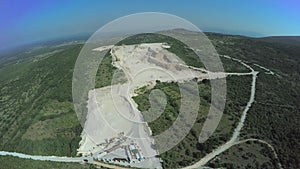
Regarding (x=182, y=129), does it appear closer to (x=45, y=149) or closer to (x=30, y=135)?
(x=45, y=149)

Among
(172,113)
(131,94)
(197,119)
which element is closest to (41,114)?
(131,94)

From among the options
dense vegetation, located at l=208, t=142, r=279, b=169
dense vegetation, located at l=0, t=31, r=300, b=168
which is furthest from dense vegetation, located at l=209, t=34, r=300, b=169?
dense vegetation, located at l=208, t=142, r=279, b=169

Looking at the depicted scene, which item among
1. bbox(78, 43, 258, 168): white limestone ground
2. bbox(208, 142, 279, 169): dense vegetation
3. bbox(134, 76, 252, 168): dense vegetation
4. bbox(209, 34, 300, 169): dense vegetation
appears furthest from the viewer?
bbox(78, 43, 258, 168): white limestone ground

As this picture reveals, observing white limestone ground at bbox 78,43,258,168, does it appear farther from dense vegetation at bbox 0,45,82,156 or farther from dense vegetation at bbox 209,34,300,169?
dense vegetation at bbox 209,34,300,169

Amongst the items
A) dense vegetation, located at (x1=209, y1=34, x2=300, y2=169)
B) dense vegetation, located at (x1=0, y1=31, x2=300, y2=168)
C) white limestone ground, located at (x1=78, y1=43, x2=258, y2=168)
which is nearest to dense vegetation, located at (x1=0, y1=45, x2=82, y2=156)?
dense vegetation, located at (x1=0, y1=31, x2=300, y2=168)

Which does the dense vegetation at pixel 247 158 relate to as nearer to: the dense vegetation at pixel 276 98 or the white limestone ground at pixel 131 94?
the dense vegetation at pixel 276 98

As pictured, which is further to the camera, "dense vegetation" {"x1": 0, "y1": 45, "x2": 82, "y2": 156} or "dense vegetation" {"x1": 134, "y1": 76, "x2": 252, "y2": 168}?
"dense vegetation" {"x1": 0, "y1": 45, "x2": 82, "y2": 156}

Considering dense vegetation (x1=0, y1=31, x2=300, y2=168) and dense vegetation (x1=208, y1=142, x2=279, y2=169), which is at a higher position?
dense vegetation (x1=0, y1=31, x2=300, y2=168)

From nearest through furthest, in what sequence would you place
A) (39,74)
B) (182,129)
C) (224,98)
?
(182,129) < (224,98) < (39,74)

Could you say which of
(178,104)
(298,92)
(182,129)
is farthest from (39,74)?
(298,92)

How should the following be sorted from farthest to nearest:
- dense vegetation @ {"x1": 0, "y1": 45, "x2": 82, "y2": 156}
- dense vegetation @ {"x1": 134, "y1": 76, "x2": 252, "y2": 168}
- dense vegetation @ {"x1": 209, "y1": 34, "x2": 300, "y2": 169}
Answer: dense vegetation @ {"x1": 0, "y1": 45, "x2": 82, "y2": 156} < dense vegetation @ {"x1": 209, "y1": 34, "x2": 300, "y2": 169} < dense vegetation @ {"x1": 134, "y1": 76, "x2": 252, "y2": 168}

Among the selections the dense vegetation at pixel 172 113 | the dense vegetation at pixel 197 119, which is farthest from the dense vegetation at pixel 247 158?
the dense vegetation at pixel 197 119
